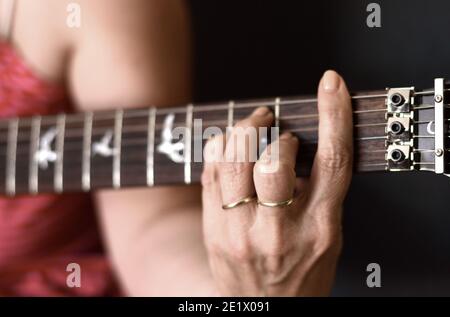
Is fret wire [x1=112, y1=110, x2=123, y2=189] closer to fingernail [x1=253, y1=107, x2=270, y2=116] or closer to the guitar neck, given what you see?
the guitar neck

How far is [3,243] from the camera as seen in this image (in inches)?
39.7

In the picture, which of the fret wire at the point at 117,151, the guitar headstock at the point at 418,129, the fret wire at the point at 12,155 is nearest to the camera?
the guitar headstock at the point at 418,129

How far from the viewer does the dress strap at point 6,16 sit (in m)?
0.96

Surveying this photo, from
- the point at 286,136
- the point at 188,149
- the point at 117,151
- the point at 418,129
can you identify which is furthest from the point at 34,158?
the point at 418,129

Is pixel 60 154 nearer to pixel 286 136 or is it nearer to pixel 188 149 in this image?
pixel 188 149

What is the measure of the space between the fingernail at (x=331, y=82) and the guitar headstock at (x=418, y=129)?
49 millimetres

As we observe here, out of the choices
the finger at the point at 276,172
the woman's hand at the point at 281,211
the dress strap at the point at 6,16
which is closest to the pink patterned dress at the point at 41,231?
the dress strap at the point at 6,16

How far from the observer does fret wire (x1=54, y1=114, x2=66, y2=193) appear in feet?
2.86

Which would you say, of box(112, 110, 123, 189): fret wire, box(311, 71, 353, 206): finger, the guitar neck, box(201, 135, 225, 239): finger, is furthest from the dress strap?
box(311, 71, 353, 206): finger

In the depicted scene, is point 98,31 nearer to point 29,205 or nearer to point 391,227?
point 29,205

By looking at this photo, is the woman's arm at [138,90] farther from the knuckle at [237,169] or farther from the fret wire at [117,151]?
the knuckle at [237,169]

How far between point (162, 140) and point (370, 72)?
0.36 m

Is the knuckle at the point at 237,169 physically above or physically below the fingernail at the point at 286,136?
below

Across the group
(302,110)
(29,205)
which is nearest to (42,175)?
(29,205)
